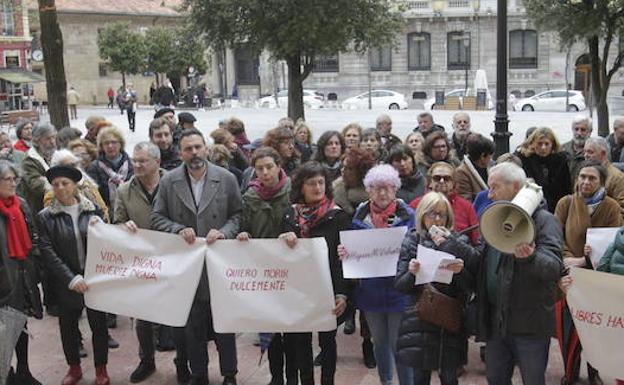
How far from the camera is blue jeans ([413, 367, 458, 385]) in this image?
4.79 metres

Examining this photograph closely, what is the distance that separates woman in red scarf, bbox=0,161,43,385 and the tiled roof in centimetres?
5209

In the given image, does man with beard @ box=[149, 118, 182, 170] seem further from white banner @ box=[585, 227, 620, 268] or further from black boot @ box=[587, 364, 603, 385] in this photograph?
black boot @ box=[587, 364, 603, 385]

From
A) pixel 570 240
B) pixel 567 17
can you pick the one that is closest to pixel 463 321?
pixel 570 240

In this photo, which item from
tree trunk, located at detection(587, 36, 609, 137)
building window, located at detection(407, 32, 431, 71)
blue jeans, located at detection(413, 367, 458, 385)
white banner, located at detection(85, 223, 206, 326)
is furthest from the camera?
building window, located at detection(407, 32, 431, 71)

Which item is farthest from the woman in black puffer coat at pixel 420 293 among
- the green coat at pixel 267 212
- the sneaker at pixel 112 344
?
the sneaker at pixel 112 344

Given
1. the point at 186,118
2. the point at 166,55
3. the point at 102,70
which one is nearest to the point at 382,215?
the point at 186,118

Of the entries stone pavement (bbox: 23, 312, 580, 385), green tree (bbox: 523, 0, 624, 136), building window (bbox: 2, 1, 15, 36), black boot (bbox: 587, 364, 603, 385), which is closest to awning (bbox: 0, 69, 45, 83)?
building window (bbox: 2, 1, 15, 36)

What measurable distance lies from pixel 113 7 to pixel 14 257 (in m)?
57.8

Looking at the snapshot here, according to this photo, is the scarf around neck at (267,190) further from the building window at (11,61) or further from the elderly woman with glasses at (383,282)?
the building window at (11,61)

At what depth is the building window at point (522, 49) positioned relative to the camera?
2058 inches

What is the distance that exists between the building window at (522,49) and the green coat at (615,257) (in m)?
50.0

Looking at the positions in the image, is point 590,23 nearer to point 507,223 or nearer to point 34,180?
point 34,180

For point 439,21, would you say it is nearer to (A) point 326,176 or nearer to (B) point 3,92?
(B) point 3,92

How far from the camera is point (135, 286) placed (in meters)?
5.75
